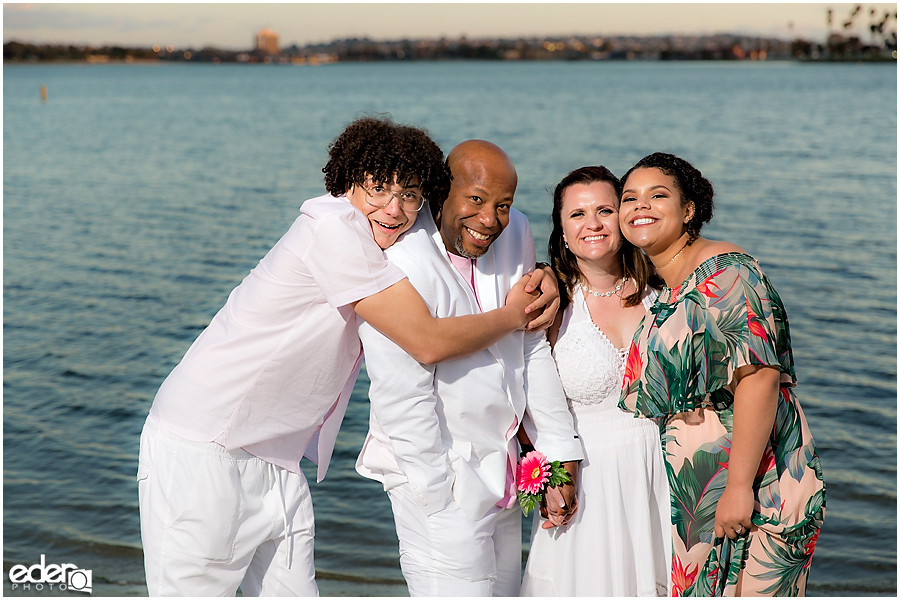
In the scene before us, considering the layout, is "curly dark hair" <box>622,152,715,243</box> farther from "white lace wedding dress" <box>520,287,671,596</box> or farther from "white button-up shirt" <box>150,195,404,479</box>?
"white button-up shirt" <box>150,195,404,479</box>

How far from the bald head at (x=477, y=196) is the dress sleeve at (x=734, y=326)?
2.74 feet

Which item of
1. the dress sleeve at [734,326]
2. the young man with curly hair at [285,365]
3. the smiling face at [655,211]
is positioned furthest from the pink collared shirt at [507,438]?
the dress sleeve at [734,326]

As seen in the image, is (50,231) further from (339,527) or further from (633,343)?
(633,343)

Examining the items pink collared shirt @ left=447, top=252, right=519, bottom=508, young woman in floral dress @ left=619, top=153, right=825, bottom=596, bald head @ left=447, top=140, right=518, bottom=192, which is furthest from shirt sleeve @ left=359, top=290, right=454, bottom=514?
young woman in floral dress @ left=619, top=153, right=825, bottom=596

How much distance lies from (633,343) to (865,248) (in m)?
13.3

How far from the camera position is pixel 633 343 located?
134 inches

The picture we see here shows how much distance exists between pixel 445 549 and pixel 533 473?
0.50 m

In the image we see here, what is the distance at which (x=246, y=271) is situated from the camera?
1450cm

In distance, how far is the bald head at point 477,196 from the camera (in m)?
3.24

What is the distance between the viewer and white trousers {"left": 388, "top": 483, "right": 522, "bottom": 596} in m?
3.19

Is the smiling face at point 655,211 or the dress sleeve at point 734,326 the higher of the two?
the smiling face at point 655,211

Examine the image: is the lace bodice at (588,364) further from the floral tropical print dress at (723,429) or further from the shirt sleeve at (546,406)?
the floral tropical print dress at (723,429)
